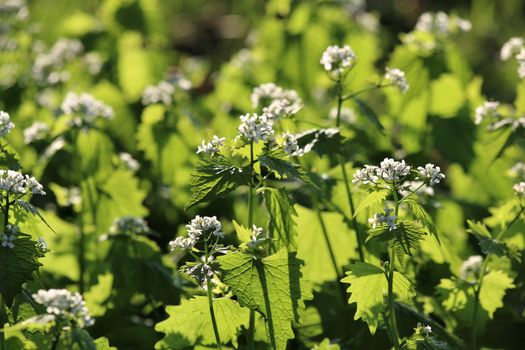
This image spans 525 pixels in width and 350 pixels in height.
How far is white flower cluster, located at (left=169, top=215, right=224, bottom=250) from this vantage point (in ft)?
10.7

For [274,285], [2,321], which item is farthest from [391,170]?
[2,321]

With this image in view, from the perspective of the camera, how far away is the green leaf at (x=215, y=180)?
331 cm

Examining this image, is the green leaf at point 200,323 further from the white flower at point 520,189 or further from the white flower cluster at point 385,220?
the white flower at point 520,189

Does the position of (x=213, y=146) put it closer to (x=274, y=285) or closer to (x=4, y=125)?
(x=274, y=285)

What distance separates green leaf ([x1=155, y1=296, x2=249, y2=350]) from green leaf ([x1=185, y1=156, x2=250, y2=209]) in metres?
0.50

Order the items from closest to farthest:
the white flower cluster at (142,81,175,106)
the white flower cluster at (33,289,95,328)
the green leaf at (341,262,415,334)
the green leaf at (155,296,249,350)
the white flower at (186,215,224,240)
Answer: the white flower cluster at (33,289,95,328) → the white flower at (186,215,224,240) → the green leaf at (341,262,415,334) → the green leaf at (155,296,249,350) → the white flower cluster at (142,81,175,106)

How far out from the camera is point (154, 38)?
7832 mm

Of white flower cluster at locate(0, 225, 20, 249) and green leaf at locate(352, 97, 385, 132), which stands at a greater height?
green leaf at locate(352, 97, 385, 132)

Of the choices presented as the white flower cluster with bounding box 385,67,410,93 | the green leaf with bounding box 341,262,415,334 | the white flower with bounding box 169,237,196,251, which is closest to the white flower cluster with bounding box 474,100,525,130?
the white flower cluster with bounding box 385,67,410,93

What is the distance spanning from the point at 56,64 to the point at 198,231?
4.06 meters

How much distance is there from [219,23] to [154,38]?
5.50 m

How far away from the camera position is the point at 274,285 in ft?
11.2

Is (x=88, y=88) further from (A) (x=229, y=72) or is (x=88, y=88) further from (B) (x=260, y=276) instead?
(B) (x=260, y=276)

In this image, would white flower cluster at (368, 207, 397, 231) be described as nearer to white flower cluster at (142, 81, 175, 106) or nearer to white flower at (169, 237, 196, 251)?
white flower at (169, 237, 196, 251)
